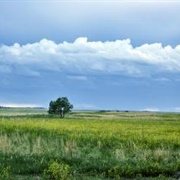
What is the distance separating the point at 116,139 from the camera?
2891cm

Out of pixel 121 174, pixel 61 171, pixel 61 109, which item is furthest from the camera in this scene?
pixel 61 109

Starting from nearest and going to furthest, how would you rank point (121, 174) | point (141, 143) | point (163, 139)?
point (121, 174), point (141, 143), point (163, 139)

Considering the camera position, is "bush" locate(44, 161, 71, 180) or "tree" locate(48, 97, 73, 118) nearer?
"bush" locate(44, 161, 71, 180)

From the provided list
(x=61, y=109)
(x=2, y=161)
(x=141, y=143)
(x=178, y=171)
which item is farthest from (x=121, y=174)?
(x=61, y=109)

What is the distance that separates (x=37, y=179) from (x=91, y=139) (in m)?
16.3

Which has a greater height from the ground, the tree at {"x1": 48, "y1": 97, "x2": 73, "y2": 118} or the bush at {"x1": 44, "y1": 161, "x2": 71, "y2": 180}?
the tree at {"x1": 48, "y1": 97, "x2": 73, "y2": 118}

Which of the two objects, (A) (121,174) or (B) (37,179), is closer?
(B) (37,179)

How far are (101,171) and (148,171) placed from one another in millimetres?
1502

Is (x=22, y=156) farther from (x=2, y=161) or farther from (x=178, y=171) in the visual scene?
(x=178, y=171)

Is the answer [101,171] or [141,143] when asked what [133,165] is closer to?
[101,171]

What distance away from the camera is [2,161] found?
15453 mm

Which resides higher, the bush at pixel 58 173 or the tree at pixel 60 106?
the tree at pixel 60 106

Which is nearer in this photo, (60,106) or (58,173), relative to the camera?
(58,173)

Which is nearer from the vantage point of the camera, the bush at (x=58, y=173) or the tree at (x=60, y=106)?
the bush at (x=58, y=173)
